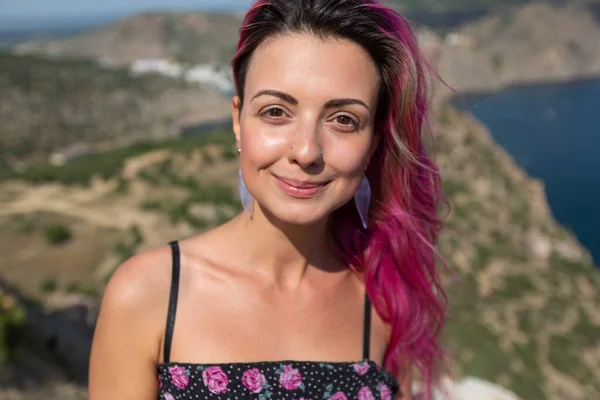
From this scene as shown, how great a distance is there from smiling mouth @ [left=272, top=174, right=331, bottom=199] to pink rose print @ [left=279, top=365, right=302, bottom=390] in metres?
0.54

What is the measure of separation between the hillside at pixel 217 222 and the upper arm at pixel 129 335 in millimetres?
2532

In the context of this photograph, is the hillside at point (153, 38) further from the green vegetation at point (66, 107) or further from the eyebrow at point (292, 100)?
the eyebrow at point (292, 100)

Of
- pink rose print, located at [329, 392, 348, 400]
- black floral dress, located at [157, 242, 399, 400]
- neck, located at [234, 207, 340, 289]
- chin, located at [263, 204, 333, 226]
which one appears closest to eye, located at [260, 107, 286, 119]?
chin, located at [263, 204, 333, 226]

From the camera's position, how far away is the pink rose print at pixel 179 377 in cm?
163

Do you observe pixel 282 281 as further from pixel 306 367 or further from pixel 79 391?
pixel 79 391

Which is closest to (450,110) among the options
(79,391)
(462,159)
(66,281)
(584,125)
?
(462,159)

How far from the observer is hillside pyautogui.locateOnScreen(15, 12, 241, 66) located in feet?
365

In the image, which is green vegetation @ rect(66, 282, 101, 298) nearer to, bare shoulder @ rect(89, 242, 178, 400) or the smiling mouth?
bare shoulder @ rect(89, 242, 178, 400)

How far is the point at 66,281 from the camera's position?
8.16 meters

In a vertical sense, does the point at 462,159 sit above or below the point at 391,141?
below

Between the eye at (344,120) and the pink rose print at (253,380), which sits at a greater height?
the eye at (344,120)

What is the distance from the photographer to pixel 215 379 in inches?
65.5

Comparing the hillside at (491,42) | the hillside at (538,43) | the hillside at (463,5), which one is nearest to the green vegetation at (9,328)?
the hillside at (491,42)

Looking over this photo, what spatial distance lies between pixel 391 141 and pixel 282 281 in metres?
0.60
